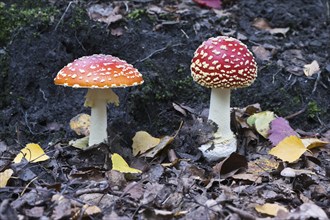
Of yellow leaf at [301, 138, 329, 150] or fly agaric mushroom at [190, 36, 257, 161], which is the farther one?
yellow leaf at [301, 138, 329, 150]

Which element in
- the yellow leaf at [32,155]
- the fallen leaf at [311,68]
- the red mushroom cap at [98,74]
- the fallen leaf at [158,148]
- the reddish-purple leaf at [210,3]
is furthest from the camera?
the reddish-purple leaf at [210,3]

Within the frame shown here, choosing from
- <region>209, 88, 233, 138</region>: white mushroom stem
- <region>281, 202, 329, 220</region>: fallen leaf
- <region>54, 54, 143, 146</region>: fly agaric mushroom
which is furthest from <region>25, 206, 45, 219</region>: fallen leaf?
<region>209, 88, 233, 138</region>: white mushroom stem

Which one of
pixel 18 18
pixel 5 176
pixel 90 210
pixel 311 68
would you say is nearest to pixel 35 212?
pixel 90 210

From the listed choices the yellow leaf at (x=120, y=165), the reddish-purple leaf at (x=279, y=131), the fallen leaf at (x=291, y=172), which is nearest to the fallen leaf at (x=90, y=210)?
the yellow leaf at (x=120, y=165)

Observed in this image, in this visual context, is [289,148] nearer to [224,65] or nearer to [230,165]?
[230,165]

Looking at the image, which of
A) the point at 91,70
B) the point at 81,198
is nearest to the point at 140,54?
the point at 91,70

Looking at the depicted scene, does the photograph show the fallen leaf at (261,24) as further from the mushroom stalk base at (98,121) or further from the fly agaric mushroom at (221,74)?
the mushroom stalk base at (98,121)

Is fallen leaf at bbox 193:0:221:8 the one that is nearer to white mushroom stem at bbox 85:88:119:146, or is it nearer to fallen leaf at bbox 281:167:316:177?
white mushroom stem at bbox 85:88:119:146

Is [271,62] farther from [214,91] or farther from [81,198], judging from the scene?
[81,198]
